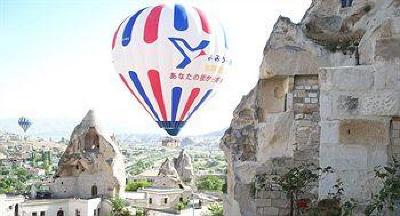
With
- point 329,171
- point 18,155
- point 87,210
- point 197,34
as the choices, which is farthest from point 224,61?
point 18,155

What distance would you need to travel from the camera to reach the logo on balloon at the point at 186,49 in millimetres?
17453

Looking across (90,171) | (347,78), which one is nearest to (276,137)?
(347,78)

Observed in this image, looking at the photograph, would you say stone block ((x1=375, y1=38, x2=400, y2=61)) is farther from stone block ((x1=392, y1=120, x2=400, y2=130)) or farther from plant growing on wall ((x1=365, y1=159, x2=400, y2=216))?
plant growing on wall ((x1=365, y1=159, x2=400, y2=216))

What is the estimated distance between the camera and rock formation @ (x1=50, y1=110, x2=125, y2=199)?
39.5 m

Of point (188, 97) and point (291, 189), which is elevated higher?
point (188, 97)

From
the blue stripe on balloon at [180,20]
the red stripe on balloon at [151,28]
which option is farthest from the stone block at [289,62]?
the blue stripe on balloon at [180,20]

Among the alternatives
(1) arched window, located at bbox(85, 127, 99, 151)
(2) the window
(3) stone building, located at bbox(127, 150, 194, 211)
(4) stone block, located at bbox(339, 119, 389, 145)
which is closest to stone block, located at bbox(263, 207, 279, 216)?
(4) stone block, located at bbox(339, 119, 389, 145)

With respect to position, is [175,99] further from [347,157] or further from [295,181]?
[347,157]

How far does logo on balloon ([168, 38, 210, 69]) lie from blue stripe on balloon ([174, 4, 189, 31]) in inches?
16.0

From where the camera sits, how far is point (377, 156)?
400cm

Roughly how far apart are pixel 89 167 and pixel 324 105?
3710 centimetres

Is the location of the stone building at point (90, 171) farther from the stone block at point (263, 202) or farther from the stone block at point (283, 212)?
the stone block at point (283, 212)

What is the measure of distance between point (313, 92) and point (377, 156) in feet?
11.7

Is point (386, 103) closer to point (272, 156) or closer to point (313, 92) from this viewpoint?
point (313, 92)
